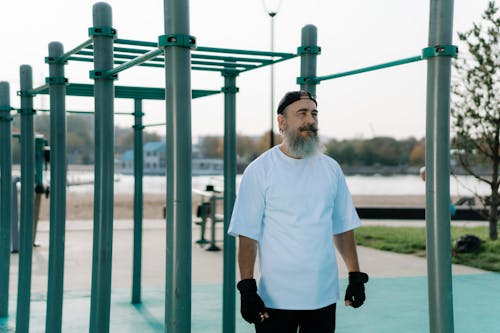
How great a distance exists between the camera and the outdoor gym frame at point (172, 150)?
279 centimetres

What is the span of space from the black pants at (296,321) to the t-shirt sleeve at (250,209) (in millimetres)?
373

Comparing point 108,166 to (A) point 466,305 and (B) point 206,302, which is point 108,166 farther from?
(A) point 466,305

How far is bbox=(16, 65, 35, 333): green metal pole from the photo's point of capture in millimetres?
5398

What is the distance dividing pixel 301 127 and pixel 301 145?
104 millimetres

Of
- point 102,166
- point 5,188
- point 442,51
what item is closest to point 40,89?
point 5,188

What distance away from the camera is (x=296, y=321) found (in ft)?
9.75

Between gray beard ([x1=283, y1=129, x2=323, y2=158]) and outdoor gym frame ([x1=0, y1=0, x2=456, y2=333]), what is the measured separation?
509mm

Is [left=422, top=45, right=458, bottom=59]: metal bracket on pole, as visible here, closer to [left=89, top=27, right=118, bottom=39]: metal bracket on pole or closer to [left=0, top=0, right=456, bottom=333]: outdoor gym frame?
[left=0, top=0, right=456, bottom=333]: outdoor gym frame

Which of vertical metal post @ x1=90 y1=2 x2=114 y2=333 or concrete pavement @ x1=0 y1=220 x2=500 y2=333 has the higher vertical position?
vertical metal post @ x1=90 y1=2 x2=114 y2=333

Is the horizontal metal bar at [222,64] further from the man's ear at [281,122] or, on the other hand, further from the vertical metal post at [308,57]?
the man's ear at [281,122]

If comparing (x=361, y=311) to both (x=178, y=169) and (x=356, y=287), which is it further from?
(x=178, y=169)

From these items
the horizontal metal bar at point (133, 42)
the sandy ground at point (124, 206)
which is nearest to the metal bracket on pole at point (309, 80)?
the horizontal metal bar at point (133, 42)

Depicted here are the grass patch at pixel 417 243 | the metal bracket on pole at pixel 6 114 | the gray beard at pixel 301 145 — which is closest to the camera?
the gray beard at pixel 301 145

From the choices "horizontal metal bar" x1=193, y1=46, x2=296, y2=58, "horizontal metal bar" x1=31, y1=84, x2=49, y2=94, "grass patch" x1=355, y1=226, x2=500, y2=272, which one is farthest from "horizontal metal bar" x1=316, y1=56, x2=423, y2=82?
"grass patch" x1=355, y1=226, x2=500, y2=272
